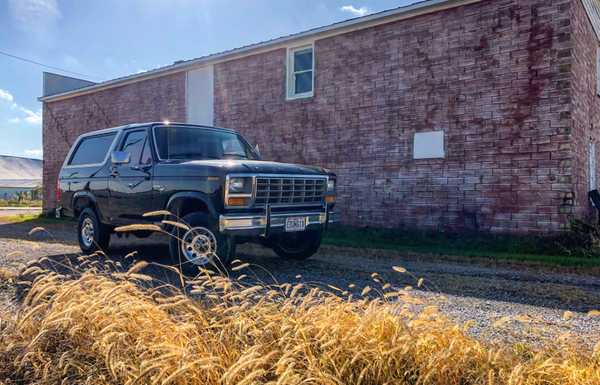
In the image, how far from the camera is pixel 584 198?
1049 centimetres

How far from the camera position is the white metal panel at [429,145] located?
10.5 m

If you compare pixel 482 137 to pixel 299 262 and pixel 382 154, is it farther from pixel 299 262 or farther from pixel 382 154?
pixel 299 262

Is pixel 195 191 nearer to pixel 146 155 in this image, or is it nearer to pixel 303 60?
pixel 146 155

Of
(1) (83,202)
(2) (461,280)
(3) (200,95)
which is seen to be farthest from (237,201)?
(3) (200,95)

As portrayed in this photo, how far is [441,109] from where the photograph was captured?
10.6 meters

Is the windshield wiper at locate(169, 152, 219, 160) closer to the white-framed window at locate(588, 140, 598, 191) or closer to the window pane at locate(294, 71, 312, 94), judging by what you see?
the window pane at locate(294, 71, 312, 94)

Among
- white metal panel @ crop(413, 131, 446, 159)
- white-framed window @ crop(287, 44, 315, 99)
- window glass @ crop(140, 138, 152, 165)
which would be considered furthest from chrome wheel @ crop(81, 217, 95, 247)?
white metal panel @ crop(413, 131, 446, 159)

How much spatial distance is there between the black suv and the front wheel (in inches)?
0.6

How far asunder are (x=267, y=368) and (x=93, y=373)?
1051 mm

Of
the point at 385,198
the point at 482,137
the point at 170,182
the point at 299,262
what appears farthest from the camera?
the point at 385,198

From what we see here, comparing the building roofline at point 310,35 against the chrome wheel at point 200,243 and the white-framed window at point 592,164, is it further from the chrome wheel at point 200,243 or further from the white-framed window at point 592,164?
the chrome wheel at point 200,243

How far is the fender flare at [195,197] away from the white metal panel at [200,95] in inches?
353

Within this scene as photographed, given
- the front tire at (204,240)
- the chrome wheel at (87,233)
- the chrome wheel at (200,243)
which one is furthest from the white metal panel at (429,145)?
the chrome wheel at (87,233)

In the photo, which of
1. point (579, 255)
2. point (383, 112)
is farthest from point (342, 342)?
point (383, 112)
